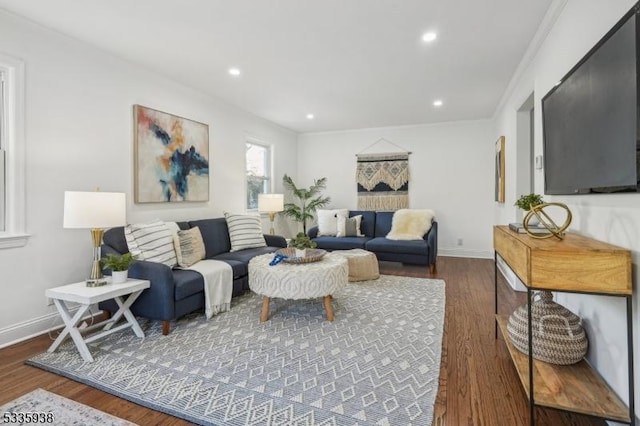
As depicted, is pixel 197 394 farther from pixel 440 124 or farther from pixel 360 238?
pixel 440 124

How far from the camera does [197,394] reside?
1.82 meters

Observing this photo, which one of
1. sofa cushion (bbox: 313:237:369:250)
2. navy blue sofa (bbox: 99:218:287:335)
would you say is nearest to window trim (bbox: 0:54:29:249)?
navy blue sofa (bbox: 99:218:287:335)

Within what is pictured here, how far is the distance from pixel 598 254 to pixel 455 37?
2.21 m

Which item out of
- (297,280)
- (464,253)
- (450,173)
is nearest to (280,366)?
(297,280)

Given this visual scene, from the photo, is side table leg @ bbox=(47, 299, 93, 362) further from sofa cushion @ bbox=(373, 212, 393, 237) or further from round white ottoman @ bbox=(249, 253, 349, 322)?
sofa cushion @ bbox=(373, 212, 393, 237)

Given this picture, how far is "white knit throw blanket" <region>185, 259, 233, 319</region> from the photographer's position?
2.95 m

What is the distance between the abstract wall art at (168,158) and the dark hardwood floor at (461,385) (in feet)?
5.55

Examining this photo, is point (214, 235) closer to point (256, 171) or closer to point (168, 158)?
point (168, 158)

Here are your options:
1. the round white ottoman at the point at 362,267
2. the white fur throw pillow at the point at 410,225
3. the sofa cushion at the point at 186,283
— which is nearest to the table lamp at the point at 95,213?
the sofa cushion at the point at 186,283

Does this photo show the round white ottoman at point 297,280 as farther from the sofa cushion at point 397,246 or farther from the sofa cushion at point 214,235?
the sofa cushion at point 397,246

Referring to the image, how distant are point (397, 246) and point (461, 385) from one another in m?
2.97

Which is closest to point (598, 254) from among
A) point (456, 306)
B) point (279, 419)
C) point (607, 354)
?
point (607, 354)

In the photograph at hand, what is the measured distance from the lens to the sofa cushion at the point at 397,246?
185 inches

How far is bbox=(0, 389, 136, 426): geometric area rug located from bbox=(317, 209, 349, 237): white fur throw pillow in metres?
4.25
